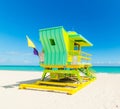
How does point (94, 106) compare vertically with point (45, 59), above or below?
below

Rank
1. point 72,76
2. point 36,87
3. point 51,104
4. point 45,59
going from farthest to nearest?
point 72,76
point 45,59
point 36,87
point 51,104

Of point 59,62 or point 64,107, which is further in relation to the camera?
point 59,62

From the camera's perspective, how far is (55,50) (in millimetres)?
10008

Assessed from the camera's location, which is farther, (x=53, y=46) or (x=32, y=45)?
(x=32, y=45)

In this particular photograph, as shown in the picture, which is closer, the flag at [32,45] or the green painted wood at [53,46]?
the green painted wood at [53,46]

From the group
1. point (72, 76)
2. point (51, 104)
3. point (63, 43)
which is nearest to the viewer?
point (51, 104)

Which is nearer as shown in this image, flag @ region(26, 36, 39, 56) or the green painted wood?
the green painted wood

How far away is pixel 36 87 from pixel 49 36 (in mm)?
3375

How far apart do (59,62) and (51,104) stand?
176 inches

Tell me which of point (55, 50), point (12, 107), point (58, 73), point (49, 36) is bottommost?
point (12, 107)

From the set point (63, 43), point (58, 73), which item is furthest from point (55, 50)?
point (58, 73)

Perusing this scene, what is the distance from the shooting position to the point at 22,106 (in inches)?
208

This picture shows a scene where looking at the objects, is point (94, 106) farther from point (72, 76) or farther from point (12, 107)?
point (72, 76)

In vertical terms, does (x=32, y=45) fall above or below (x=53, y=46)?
above
